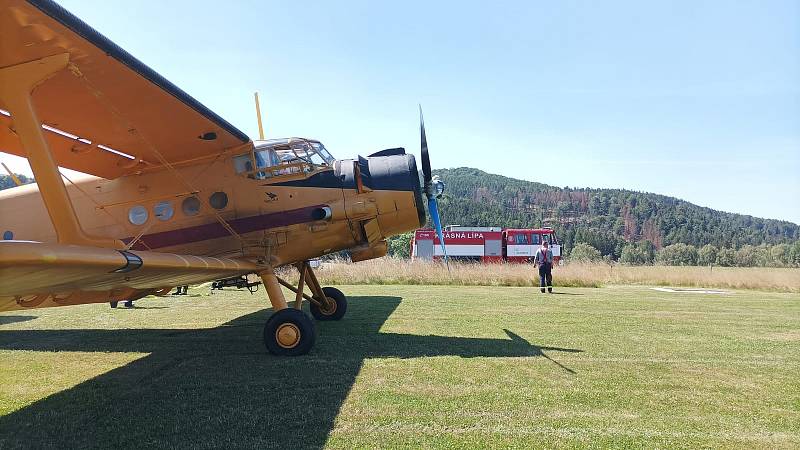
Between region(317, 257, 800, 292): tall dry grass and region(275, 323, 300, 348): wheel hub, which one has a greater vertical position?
region(275, 323, 300, 348): wheel hub

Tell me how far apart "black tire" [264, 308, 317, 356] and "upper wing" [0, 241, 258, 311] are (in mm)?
968

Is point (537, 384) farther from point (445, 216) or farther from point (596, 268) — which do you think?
point (445, 216)

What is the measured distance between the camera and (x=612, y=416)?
3.84m

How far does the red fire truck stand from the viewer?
36938mm

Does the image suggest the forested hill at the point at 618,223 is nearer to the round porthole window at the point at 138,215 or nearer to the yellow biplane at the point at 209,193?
the yellow biplane at the point at 209,193

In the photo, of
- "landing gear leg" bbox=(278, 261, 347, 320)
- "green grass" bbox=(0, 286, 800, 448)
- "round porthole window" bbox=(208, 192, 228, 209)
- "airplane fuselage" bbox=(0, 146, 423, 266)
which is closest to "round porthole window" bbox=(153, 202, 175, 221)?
"airplane fuselage" bbox=(0, 146, 423, 266)

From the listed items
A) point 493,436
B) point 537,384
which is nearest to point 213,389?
point 493,436

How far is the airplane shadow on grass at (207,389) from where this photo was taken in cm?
349

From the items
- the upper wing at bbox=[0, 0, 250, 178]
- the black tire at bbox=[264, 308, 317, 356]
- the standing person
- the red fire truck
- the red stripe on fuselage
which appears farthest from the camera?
the red fire truck

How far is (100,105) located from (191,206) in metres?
1.88

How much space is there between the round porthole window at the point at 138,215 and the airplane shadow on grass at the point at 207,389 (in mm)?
1868

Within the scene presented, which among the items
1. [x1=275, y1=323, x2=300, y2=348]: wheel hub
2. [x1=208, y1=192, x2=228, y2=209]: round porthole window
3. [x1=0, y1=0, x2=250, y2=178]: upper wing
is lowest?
[x1=275, y1=323, x2=300, y2=348]: wheel hub

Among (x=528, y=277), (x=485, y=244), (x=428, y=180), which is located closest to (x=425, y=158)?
(x=428, y=180)

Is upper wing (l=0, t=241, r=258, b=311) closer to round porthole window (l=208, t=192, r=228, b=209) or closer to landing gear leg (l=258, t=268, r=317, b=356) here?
landing gear leg (l=258, t=268, r=317, b=356)
